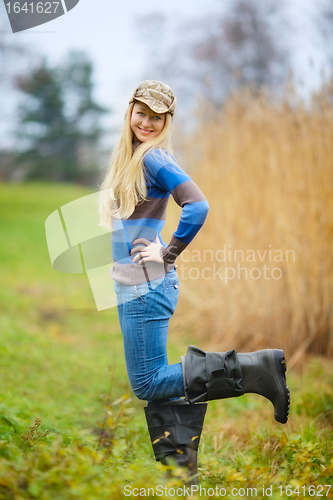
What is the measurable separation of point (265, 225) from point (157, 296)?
95.0 inches

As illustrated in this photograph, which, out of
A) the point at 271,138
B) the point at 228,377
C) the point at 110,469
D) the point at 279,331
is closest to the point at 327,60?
the point at 271,138

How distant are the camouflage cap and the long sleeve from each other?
0.20 m

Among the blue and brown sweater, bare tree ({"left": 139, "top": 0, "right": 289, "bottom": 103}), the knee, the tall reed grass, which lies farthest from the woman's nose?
bare tree ({"left": 139, "top": 0, "right": 289, "bottom": 103})

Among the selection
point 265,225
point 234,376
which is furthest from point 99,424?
point 265,225

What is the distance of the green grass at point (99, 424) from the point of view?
135 cm

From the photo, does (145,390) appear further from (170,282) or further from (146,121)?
(146,121)

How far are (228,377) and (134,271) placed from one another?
1.95 ft

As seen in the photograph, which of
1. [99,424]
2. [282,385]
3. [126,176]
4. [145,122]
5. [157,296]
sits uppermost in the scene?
[145,122]

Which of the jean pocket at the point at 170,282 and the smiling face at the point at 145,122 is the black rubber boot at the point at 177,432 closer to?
the jean pocket at the point at 170,282

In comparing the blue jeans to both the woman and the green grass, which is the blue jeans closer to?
the woman

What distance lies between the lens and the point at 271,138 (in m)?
3.88

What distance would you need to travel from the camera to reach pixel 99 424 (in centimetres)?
202

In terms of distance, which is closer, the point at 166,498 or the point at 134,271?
the point at 166,498

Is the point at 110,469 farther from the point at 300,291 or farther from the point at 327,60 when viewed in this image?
the point at 327,60
